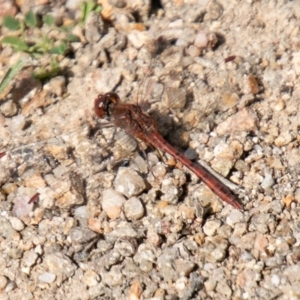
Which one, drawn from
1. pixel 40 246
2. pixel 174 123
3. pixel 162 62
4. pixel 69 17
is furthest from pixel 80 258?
pixel 69 17

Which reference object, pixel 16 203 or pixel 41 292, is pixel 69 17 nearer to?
pixel 16 203

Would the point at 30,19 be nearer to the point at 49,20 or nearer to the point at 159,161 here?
the point at 49,20

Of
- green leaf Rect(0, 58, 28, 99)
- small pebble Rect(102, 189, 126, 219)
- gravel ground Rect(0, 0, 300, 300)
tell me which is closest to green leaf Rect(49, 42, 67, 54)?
gravel ground Rect(0, 0, 300, 300)

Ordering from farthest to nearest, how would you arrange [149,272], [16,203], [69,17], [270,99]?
[69,17]
[270,99]
[16,203]
[149,272]

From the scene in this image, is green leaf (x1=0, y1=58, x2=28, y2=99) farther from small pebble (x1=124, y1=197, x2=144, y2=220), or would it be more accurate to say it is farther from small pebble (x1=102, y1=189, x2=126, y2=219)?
small pebble (x1=124, y1=197, x2=144, y2=220)

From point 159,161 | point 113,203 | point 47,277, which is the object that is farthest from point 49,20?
point 47,277

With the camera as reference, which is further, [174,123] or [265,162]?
[174,123]
